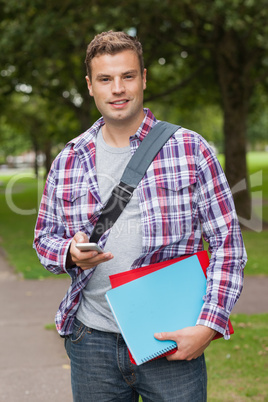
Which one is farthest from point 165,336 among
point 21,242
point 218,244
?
point 21,242

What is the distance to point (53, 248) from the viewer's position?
2.11 m

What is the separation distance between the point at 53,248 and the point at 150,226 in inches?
14.9

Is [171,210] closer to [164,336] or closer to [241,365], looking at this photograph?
[164,336]

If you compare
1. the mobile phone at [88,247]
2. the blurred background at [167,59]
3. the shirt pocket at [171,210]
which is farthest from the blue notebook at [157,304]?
the blurred background at [167,59]

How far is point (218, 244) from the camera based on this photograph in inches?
79.7

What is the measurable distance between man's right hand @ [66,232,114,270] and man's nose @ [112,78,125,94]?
1.83 ft

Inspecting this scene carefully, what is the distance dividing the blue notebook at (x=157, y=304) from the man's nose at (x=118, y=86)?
2.22 feet

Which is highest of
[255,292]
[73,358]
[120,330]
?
[120,330]

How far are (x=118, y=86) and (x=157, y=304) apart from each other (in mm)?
817

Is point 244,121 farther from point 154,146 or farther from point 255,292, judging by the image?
point 154,146

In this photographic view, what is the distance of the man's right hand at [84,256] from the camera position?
1.88 meters

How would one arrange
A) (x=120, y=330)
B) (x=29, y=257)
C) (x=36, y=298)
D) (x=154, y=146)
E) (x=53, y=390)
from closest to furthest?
(x=120, y=330) → (x=154, y=146) → (x=53, y=390) → (x=36, y=298) → (x=29, y=257)

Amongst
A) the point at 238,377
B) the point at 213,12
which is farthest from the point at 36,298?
the point at 213,12

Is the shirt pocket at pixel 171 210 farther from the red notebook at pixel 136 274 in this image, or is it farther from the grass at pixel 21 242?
the grass at pixel 21 242
